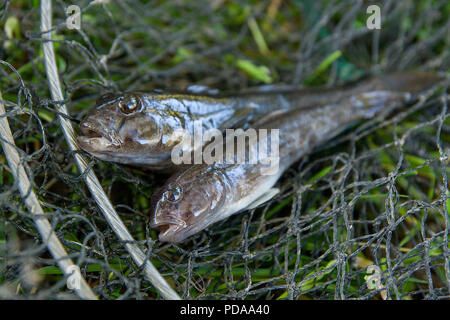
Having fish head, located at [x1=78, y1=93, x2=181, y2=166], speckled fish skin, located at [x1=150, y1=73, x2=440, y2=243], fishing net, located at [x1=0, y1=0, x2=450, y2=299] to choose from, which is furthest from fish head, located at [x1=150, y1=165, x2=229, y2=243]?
fish head, located at [x1=78, y1=93, x2=181, y2=166]

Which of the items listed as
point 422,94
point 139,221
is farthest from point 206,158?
point 422,94

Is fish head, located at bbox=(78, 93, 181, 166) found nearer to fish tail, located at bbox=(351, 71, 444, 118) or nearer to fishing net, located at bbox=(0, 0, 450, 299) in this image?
fishing net, located at bbox=(0, 0, 450, 299)

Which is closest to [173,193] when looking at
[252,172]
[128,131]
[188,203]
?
[188,203]

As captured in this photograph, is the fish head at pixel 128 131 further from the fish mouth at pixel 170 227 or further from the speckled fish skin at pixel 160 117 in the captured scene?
the fish mouth at pixel 170 227

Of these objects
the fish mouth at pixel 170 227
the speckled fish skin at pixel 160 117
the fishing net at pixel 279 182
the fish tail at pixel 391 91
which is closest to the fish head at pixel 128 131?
the speckled fish skin at pixel 160 117

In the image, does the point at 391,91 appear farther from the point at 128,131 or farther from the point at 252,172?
the point at 128,131

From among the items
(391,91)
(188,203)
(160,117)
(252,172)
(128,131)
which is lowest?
(188,203)
